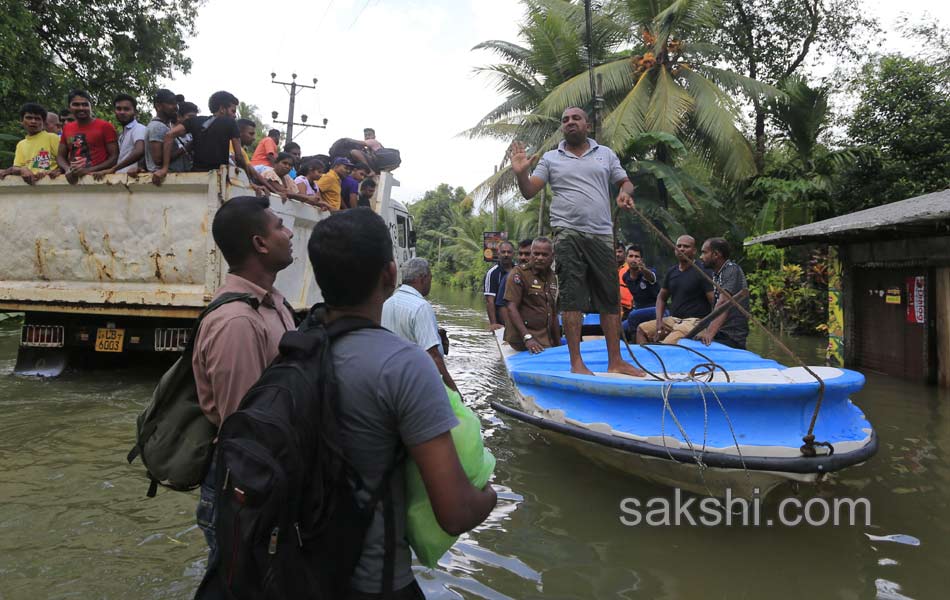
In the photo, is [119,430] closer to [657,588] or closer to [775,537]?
[657,588]

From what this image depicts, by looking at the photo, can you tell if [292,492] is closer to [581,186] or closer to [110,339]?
[581,186]

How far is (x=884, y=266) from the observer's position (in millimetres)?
9281

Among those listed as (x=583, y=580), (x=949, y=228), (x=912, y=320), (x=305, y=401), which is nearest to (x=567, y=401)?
(x=583, y=580)

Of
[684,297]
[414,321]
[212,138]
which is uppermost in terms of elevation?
[212,138]

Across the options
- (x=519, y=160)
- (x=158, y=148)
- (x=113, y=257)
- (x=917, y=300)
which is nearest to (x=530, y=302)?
(x=519, y=160)

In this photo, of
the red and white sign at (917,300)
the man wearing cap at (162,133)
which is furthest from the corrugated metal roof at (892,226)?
the man wearing cap at (162,133)

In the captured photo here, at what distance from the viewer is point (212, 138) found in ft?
20.4

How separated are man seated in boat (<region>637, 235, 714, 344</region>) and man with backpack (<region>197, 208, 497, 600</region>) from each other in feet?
17.9

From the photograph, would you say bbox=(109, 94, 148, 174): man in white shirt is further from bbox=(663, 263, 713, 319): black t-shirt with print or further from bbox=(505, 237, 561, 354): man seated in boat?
bbox=(663, 263, 713, 319): black t-shirt with print

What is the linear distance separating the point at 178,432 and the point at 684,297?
5983 millimetres

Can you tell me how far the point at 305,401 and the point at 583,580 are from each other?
2.49 meters

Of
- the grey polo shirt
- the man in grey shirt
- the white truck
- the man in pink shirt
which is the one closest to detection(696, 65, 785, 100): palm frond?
the grey polo shirt

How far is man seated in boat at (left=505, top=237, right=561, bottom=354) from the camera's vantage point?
6.76m

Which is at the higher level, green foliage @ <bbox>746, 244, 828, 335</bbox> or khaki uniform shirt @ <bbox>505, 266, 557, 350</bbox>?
green foliage @ <bbox>746, 244, 828, 335</bbox>
